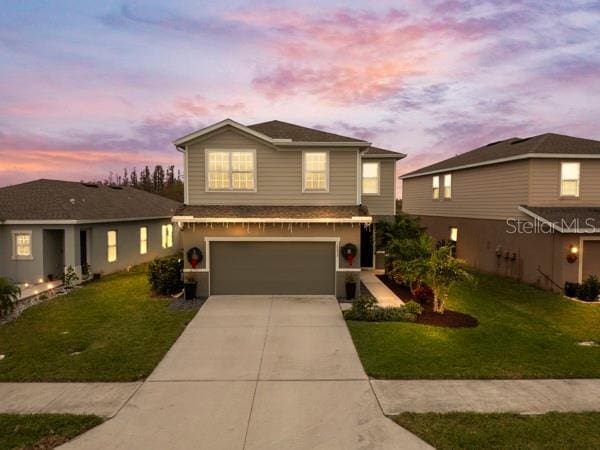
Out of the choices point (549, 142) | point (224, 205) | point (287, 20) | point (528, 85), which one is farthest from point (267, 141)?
point (528, 85)

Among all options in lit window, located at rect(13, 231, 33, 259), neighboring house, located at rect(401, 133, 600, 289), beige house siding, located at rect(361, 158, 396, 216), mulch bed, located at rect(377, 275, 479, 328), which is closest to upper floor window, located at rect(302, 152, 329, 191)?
mulch bed, located at rect(377, 275, 479, 328)

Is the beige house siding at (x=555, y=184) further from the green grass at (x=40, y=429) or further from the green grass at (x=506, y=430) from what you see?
the green grass at (x=40, y=429)

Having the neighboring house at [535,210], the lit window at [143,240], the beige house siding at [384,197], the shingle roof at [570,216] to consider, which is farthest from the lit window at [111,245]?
the shingle roof at [570,216]

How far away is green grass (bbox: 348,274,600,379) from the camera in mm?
7402

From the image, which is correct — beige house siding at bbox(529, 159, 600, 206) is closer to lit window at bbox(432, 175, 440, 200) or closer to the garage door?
the garage door

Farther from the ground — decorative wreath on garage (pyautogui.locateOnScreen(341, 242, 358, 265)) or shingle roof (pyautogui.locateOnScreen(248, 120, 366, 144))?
shingle roof (pyautogui.locateOnScreen(248, 120, 366, 144))

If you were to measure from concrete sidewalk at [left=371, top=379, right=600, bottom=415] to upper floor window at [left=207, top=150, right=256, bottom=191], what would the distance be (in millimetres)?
9068

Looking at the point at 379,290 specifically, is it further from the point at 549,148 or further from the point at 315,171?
the point at 549,148

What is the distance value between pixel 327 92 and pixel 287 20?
22.3 feet

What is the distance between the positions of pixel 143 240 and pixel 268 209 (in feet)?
39.0

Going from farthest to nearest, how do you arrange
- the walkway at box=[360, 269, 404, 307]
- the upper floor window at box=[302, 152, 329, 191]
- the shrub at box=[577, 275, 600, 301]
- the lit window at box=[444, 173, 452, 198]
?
the lit window at box=[444, 173, 452, 198], the upper floor window at box=[302, 152, 329, 191], the shrub at box=[577, 275, 600, 301], the walkway at box=[360, 269, 404, 307]

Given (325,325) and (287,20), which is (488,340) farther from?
(287,20)

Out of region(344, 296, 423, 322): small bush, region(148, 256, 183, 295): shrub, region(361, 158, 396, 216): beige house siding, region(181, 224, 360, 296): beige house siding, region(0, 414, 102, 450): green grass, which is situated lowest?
region(0, 414, 102, 450): green grass

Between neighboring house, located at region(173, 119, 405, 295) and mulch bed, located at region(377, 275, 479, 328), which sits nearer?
mulch bed, located at region(377, 275, 479, 328)
